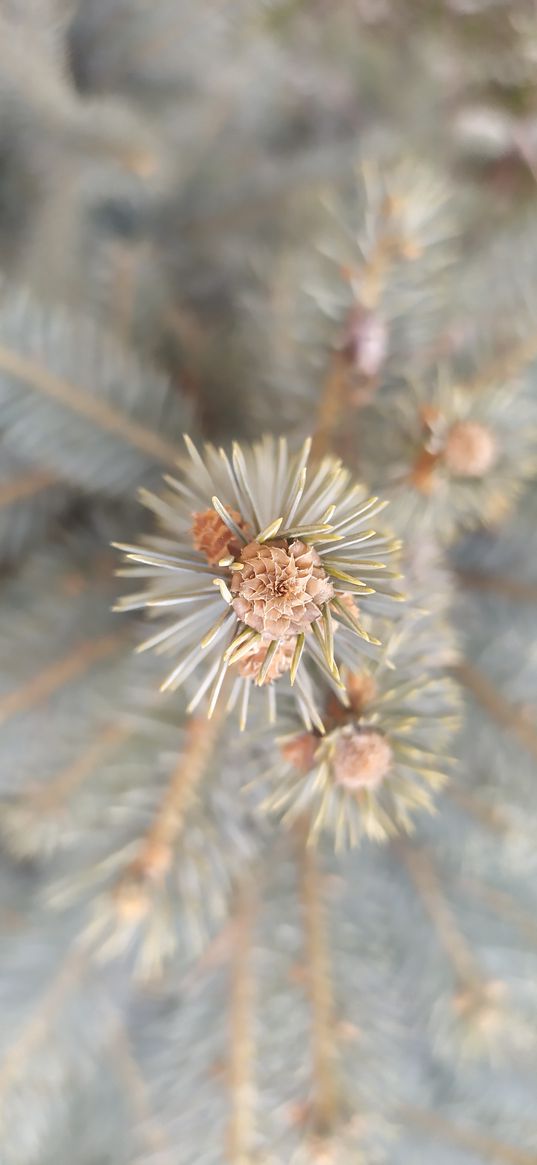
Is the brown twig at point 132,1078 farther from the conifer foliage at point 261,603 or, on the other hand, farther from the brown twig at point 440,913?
the brown twig at point 440,913

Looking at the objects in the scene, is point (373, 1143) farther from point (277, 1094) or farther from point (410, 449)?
point (410, 449)

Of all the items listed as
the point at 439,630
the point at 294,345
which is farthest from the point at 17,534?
the point at 439,630

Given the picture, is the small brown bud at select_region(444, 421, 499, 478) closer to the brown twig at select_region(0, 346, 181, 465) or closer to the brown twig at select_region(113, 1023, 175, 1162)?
the brown twig at select_region(0, 346, 181, 465)

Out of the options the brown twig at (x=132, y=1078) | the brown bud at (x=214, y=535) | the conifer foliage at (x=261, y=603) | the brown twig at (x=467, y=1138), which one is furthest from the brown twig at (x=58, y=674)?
the brown twig at (x=467, y=1138)

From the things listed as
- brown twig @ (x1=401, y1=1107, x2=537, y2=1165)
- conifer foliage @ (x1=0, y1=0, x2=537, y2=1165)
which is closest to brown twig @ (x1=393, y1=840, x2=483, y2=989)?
conifer foliage @ (x1=0, y1=0, x2=537, y2=1165)

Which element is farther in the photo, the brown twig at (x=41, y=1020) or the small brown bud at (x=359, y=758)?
the brown twig at (x=41, y=1020)

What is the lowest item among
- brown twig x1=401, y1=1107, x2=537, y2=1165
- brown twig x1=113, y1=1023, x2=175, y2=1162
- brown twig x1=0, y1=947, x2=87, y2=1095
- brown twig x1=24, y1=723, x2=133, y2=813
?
brown twig x1=401, y1=1107, x2=537, y2=1165

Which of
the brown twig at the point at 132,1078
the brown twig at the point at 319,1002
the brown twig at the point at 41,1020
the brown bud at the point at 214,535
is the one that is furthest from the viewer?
the brown twig at the point at 132,1078

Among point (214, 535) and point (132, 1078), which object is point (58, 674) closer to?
point (214, 535)

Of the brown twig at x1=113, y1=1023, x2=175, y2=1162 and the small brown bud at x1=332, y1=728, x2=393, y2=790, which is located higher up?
the small brown bud at x1=332, y1=728, x2=393, y2=790

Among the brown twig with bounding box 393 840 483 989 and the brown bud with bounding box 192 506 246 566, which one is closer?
the brown bud with bounding box 192 506 246 566

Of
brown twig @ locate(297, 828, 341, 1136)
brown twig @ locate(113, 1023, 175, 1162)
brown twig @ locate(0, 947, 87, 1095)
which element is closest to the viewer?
brown twig @ locate(297, 828, 341, 1136)

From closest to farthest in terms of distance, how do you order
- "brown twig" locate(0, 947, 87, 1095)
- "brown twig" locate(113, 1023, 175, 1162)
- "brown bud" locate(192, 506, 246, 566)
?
1. "brown bud" locate(192, 506, 246, 566)
2. "brown twig" locate(0, 947, 87, 1095)
3. "brown twig" locate(113, 1023, 175, 1162)
